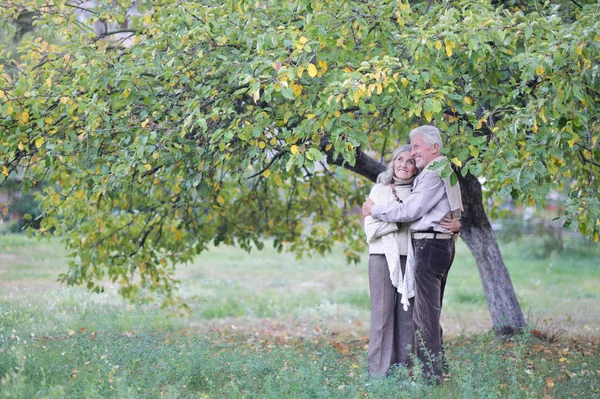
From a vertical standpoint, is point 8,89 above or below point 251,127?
above

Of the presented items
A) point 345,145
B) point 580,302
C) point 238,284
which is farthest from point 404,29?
point 238,284

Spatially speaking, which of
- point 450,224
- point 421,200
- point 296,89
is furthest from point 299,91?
point 450,224

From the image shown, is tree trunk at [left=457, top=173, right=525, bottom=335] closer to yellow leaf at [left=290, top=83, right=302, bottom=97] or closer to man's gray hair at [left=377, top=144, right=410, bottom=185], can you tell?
man's gray hair at [left=377, top=144, right=410, bottom=185]

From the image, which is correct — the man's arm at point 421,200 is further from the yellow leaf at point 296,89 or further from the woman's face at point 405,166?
the yellow leaf at point 296,89

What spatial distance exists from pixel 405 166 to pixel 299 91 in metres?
0.97

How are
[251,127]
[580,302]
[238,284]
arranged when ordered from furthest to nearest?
[238,284], [580,302], [251,127]

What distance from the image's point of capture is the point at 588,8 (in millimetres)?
4527

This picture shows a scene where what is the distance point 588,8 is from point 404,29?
4.05ft

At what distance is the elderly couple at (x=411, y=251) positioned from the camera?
16.4 ft

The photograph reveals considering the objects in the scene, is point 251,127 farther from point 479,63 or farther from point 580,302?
point 580,302

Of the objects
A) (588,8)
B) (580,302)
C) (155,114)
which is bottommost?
(580,302)

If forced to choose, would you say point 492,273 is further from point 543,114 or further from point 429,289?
point 543,114

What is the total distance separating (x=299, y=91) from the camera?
4.91 m

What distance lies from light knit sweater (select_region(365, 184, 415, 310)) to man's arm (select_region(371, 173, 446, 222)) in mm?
201
